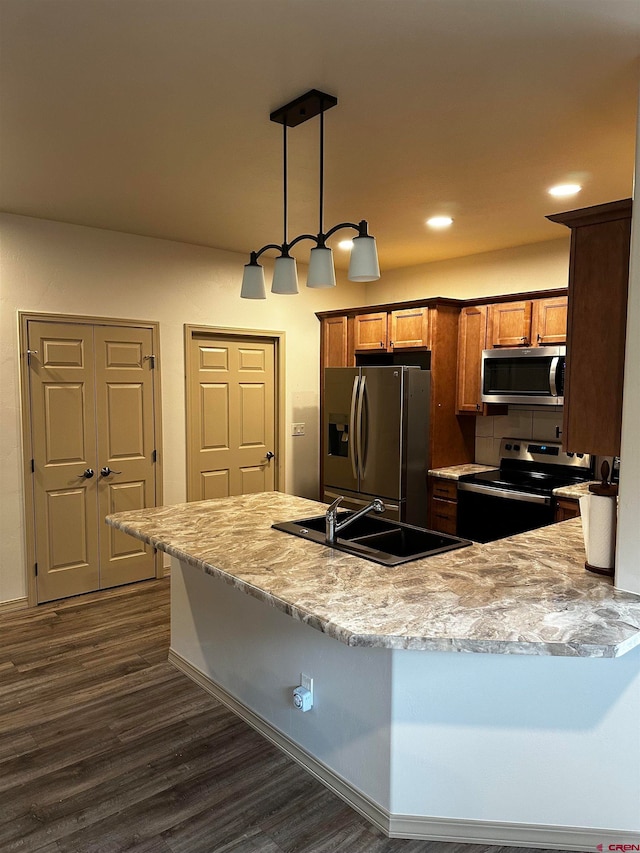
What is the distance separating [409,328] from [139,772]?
11.5ft

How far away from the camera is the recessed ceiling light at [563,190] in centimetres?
324

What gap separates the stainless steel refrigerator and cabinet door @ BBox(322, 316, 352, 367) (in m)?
0.49

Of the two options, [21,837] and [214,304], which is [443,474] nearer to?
[214,304]

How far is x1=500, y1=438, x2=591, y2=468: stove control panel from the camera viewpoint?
429cm

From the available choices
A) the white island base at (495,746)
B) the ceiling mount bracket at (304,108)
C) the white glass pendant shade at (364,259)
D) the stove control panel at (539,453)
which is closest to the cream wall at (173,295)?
the stove control panel at (539,453)

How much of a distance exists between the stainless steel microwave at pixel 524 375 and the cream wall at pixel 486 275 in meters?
0.62

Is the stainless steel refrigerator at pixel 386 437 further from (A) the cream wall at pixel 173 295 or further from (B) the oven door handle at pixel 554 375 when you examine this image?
(B) the oven door handle at pixel 554 375

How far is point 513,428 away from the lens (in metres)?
4.70

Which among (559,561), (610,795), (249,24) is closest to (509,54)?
(249,24)

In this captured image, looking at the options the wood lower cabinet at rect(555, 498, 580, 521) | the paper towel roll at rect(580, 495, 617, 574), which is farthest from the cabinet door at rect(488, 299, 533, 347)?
the paper towel roll at rect(580, 495, 617, 574)

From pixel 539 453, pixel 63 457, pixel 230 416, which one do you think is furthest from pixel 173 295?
pixel 539 453

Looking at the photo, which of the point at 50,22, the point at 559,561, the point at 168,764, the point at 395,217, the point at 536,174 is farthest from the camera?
the point at 395,217

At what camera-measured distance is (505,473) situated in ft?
15.1

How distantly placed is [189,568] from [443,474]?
2.17 metres
